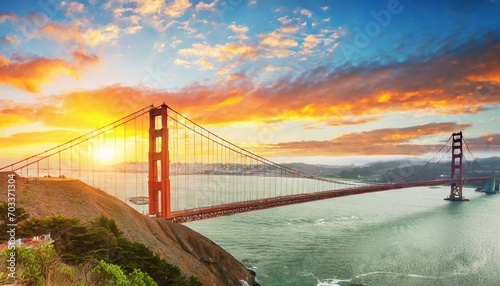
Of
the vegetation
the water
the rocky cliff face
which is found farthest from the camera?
the water

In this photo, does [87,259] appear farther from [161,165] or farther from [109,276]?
[161,165]

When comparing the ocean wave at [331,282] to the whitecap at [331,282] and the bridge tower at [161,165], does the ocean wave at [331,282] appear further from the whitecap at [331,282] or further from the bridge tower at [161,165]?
the bridge tower at [161,165]

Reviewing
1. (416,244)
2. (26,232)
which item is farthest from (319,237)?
(26,232)

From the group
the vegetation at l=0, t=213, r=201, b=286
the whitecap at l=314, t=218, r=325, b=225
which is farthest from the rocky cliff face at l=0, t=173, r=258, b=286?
the whitecap at l=314, t=218, r=325, b=225

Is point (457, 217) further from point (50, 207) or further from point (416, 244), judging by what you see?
point (50, 207)

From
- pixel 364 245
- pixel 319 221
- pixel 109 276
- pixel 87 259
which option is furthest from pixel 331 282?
pixel 319 221

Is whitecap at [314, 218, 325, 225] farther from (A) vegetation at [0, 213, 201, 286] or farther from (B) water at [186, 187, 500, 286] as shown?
(A) vegetation at [0, 213, 201, 286]
